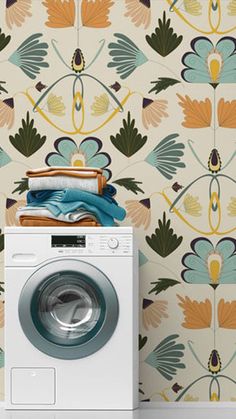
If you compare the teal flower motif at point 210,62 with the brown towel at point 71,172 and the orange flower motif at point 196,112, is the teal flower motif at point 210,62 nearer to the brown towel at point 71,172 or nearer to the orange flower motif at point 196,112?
the orange flower motif at point 196,112

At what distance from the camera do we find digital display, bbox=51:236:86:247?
3.60 metres

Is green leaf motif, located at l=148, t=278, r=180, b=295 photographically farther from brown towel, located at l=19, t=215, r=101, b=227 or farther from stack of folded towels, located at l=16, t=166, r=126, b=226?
brown towel, located at l=19, t=215, r=101, b=227

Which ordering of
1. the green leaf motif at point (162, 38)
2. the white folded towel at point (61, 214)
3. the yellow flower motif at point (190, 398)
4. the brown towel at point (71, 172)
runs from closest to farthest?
the white folded towel at point (61, 214)
the brown towel at point (71, 172)
the yellow flower motif at point (190, 398)
the green leaf motif at point (162, 38)

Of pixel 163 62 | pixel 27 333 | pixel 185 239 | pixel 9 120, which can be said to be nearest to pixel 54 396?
pixel 27 333

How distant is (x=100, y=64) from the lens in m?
4.22

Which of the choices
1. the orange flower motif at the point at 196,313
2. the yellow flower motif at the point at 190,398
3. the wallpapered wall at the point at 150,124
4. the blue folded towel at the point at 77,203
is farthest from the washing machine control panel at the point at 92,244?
the yellow flower motif at the point at 190,398

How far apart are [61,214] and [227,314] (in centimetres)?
104

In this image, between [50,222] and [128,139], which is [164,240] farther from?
[50,222]

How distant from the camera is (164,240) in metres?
4.16

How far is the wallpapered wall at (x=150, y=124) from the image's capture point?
13.6ft

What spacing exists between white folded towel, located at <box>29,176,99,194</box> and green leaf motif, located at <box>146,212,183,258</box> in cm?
53

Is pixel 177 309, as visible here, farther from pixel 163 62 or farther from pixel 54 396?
pixel 163 62

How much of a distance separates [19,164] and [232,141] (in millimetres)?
1066

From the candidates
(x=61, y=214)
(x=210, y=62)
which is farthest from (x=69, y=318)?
(x=210, y=62)
